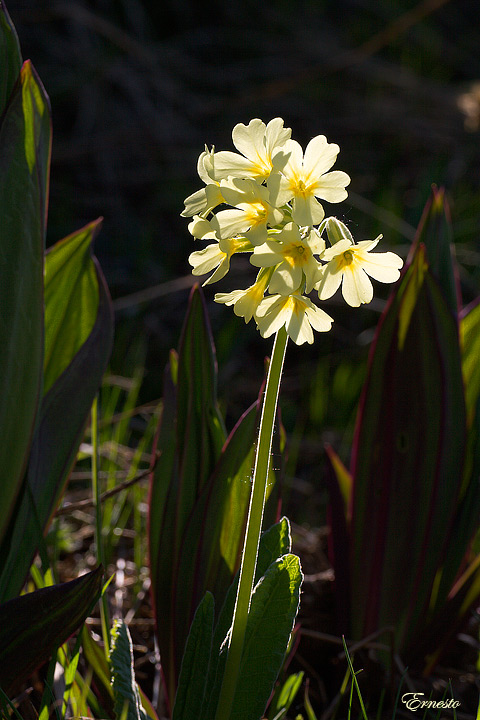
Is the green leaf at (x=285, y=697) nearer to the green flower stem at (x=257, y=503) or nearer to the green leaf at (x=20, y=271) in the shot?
the green flower stem at (x=257, y=503)

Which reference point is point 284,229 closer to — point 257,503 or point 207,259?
point 207,259

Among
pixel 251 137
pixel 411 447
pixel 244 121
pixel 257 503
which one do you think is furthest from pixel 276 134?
pixel 244 121

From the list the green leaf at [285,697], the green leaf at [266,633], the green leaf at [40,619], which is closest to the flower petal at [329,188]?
the green leaf at [266,633]

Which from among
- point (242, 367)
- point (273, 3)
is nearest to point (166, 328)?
point (242, 367)

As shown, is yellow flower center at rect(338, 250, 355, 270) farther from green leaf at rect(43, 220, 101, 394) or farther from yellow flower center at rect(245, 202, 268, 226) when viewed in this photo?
green leaf at rect(43, 220, 101, 394)

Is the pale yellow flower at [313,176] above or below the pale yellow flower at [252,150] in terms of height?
below
